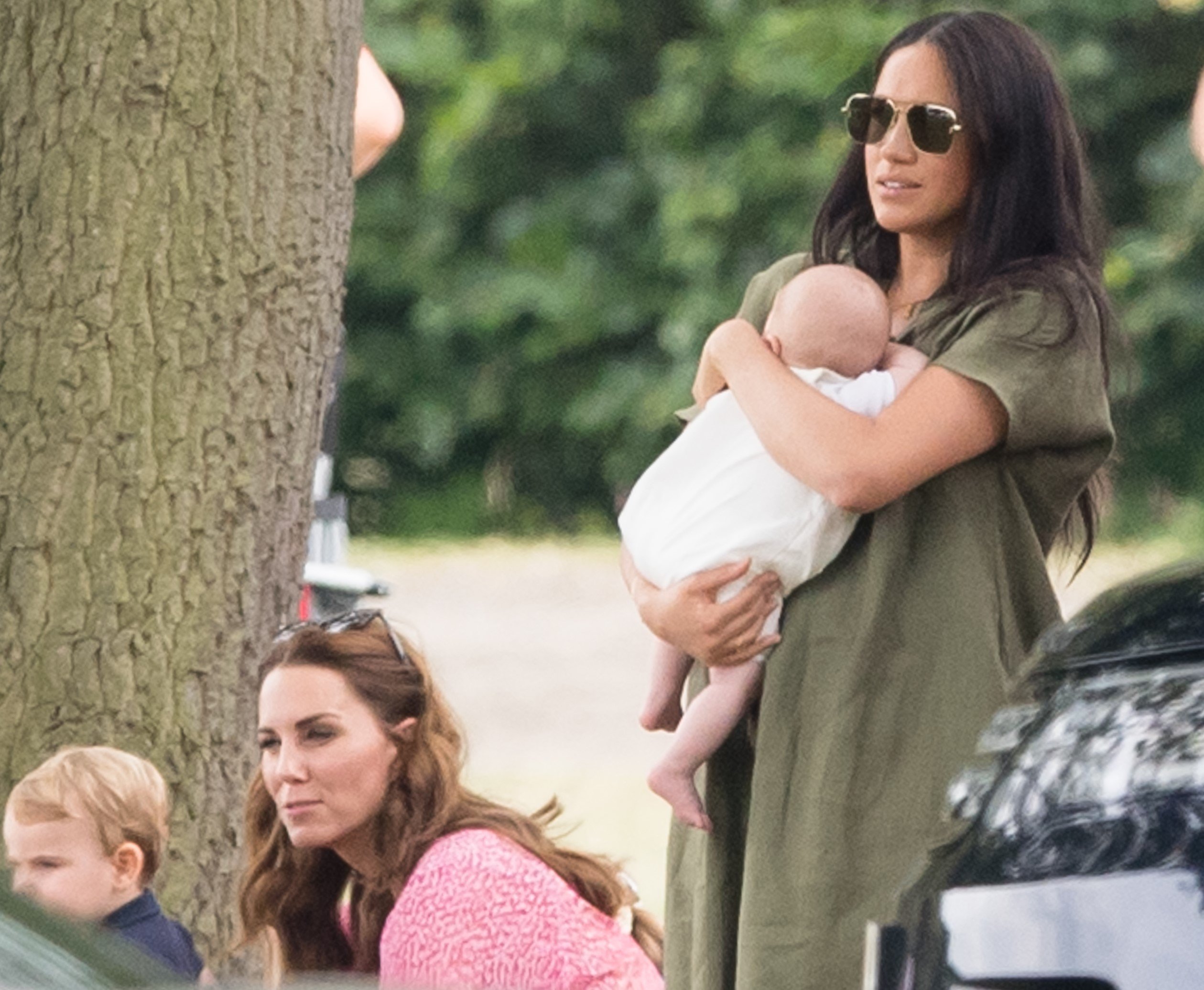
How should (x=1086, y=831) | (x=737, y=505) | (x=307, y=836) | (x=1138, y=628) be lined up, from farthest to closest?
(x=307, y=836)
(x=737, y=505)
(x=1138, y=628)
(x=1086, y=831)

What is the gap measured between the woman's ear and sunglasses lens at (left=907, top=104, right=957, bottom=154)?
161 centimetres

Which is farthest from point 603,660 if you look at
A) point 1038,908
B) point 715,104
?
point 1038,908

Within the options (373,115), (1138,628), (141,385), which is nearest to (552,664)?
(373,115)

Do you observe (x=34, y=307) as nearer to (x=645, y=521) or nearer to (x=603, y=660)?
(x=645, y=521)

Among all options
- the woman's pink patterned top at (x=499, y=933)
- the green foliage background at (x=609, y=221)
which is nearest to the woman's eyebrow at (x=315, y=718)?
the woman's pink patterned top at (x=499, y=933)

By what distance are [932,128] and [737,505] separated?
0.59 metres

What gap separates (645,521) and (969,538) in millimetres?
448

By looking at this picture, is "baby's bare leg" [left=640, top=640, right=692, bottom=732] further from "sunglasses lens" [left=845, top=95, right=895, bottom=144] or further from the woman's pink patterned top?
"sunglasses lens" [left=845, top=95, right=895, bottom=144]

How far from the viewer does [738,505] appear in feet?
11.5

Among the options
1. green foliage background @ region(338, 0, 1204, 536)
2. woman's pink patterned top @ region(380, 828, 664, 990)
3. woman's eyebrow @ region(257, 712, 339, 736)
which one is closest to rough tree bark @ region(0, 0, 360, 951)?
woman's eyebrow @ region(257, 712, 339, 736)

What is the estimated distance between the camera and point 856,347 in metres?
3.48

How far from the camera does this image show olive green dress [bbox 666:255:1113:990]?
3387 millimetres

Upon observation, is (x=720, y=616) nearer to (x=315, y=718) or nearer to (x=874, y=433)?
(x=874, y=433)

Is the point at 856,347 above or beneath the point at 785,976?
above
